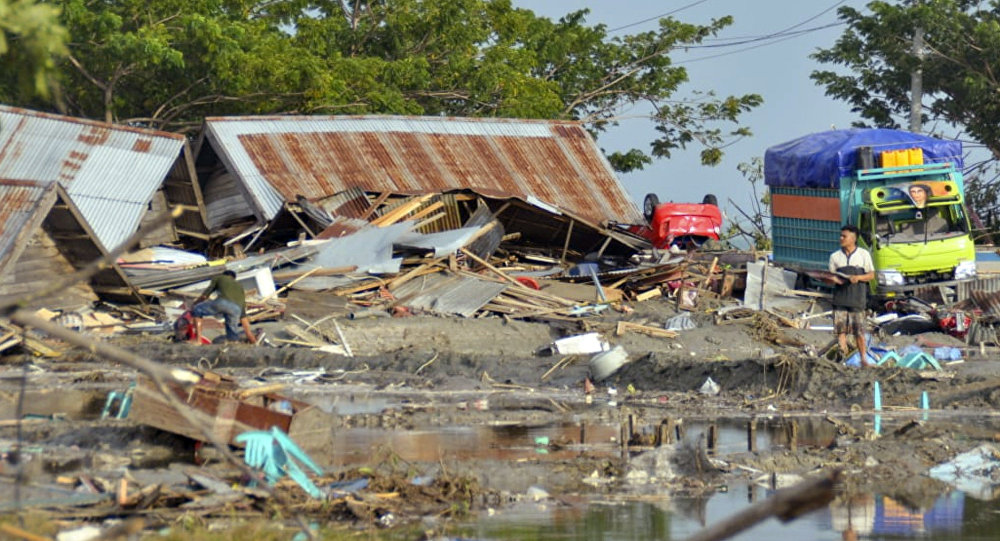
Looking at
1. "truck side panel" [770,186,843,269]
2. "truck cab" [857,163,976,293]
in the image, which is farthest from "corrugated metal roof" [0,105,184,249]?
"truck cab" [857,163,976,293]

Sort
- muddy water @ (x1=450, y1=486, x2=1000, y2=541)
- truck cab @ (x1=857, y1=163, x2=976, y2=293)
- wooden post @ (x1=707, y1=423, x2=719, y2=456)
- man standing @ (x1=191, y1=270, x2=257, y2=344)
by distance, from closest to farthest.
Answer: muddy water @ (x1=450, y1=486, x2=1000, y2=541) → wooden post @ (x1=707, y1=423, x2=719, y2=456) → man standing @ (x1=191, y1=270, x2=257, y2=344) → truck cab @ (x1=857, y1=163, x2=976, y2=293)

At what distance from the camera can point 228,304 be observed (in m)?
19.1

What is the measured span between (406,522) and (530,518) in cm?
84

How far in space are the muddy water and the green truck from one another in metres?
Result: 12.6

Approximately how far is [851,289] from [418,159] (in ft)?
45.5

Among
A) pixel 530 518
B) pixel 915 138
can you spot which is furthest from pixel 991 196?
pixel 530 518

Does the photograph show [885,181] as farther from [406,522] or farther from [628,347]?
[406,522]

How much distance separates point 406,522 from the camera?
9211 millimetres

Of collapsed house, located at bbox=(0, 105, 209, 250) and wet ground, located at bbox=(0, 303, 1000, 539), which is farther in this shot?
collapsed house, located at bbox=(0, 105, 209, 250)

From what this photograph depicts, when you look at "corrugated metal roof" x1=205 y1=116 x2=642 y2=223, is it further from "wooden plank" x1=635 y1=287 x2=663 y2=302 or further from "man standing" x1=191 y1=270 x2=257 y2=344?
"man standing" x1=191 y1=270 x2=257 y2=344

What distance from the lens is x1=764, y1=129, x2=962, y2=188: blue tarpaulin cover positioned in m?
23.2

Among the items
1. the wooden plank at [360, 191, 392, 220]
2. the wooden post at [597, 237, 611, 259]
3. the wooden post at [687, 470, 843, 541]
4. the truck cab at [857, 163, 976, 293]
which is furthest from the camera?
the wooden post at [597, 237, 611, 259]

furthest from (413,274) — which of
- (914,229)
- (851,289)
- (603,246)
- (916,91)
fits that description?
(916,91)

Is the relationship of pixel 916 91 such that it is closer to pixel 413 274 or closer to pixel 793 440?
pixel 413 274
